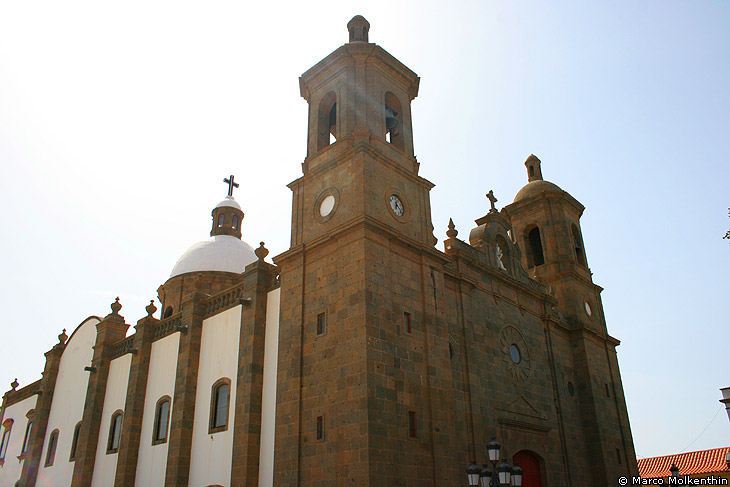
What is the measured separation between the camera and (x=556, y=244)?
88.5 feet

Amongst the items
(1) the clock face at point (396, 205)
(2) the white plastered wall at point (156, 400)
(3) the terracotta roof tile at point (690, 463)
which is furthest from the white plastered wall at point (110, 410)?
(3) the terracotta roof tile at point (690, 463)

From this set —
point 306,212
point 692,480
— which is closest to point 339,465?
point 306,212

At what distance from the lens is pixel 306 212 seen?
59.8 feet

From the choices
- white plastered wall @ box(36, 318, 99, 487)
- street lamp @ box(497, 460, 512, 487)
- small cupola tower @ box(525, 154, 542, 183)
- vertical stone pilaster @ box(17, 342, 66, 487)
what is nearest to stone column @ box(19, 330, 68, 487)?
vertical stone pilaster @ box(17, 342, 66, 487)

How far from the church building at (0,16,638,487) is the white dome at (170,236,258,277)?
174 centimetres

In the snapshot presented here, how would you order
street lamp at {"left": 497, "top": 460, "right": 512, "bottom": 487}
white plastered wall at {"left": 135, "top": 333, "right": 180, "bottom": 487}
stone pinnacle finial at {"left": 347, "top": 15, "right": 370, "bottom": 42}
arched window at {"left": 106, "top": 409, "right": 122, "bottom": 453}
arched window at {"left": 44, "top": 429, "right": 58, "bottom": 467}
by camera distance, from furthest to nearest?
arched window at {"left": 44, "top": 429, "right": 58, "bottom": 467}
arched window at {"left": 106, "top": 409, "right": 122, "bottom": 453}
stone pinnacle finial at {"left": 347, "top": 15, "right": 370, "bottom": 42}
white plastered wall at {"left": 135, "top": 333, "right": 180, "bottom": 487}
street lamp at {"left": 497, "top": 460, "right": 512, "bottom": 487}

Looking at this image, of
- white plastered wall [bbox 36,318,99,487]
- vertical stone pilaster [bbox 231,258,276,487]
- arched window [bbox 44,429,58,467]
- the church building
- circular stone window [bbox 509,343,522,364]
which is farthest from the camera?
arched window [bbox 44,429,58,467]

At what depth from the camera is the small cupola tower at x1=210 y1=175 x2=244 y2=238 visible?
112ft

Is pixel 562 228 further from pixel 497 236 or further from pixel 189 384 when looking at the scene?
pixel 189 384

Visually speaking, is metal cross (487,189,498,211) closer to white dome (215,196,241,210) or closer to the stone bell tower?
the stone bell tower

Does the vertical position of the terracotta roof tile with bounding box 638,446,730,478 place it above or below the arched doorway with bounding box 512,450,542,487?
above

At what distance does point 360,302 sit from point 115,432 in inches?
576

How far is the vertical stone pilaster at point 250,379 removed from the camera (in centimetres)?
1598

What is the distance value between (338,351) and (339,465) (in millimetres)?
2772
